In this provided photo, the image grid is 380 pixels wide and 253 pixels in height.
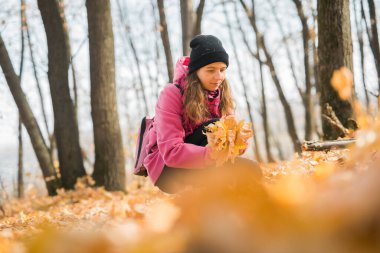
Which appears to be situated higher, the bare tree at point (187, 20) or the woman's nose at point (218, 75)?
the bare tree at point (187, 20)

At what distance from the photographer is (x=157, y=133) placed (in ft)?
8.84

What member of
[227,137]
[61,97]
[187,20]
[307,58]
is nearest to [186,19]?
[187,20]

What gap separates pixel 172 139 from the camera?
2541mm

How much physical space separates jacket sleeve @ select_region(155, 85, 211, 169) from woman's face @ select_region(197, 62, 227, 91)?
234 mm

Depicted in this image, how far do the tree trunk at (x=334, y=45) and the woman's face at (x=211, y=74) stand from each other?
2.04 meters

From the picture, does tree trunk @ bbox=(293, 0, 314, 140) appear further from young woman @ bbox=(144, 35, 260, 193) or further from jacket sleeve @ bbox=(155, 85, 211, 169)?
jacket sleeve @ bbox=(155, 85, 211, 169)

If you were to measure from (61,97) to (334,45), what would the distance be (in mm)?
4679

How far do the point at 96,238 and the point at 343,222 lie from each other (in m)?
0.40

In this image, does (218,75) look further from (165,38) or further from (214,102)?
(165,38)

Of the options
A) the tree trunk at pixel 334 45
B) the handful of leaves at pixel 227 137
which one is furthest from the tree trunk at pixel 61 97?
the handful of leaves at pixel 227 137

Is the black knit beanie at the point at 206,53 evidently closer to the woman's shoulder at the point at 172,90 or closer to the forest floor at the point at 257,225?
the woman's shoulder at the point at 172,90

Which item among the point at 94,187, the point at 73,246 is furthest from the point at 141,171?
the point at 94,187

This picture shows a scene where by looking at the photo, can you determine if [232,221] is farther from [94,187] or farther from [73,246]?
[94,187]

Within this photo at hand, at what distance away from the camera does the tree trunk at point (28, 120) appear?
6.66 m
